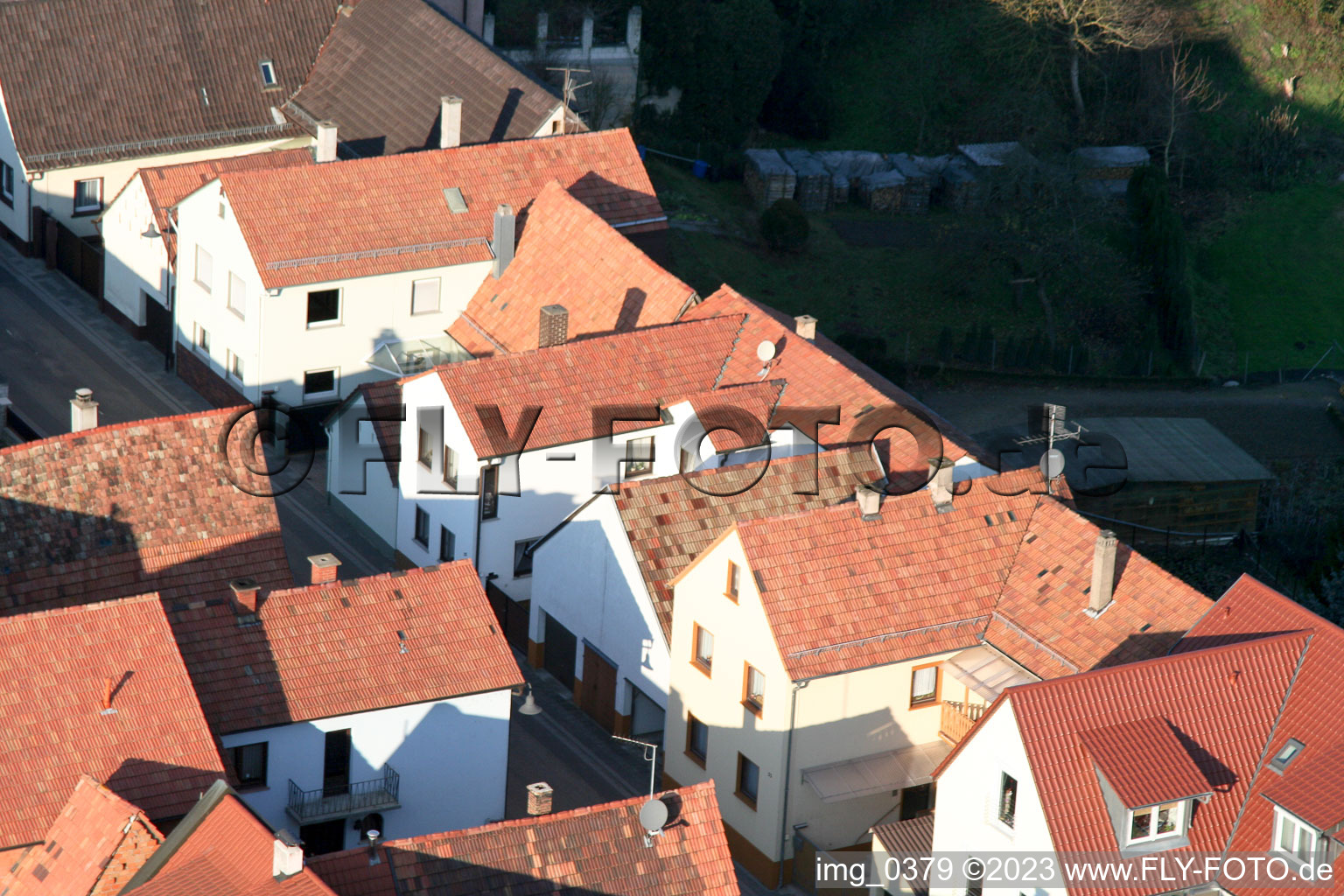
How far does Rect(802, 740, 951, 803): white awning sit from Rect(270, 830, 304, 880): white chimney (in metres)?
13.7

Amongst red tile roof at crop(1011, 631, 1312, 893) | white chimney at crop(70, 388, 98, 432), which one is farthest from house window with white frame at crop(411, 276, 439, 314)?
red tile roof at crop(1011, 631, 1312, 893)

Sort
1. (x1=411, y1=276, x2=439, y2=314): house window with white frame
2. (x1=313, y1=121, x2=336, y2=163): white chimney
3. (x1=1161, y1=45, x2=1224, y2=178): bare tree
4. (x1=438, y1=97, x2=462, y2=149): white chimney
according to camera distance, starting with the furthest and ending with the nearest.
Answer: (x1=1161, y1=45, x2=1224, y2=178): bare tree → (x1=438, y1=97, x2=462, y2=149): white chimney → (x1=313, y1=121, x2=336, y2=163): white chimney → (x1=411, y1=276, x2=439, y2=314): house window with white frame

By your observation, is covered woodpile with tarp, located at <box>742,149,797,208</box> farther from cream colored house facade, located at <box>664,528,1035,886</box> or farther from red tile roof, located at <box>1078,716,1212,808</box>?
red tile roof, located at <box>1078,716,1212,808</box>

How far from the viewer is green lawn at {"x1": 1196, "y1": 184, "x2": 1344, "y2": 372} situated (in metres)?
80.7

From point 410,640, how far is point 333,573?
7.37ft

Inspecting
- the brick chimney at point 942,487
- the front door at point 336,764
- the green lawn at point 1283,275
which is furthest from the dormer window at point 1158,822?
the green lawn at point 1283,275

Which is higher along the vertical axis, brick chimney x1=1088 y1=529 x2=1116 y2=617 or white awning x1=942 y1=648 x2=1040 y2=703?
brick chimney x1=1088 y1=529 x2=1116 y2=617

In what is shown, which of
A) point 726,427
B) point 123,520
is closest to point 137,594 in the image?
point 123,520

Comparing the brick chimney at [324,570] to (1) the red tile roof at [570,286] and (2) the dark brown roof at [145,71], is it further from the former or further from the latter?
(2) the dark brown roof at [145,71]

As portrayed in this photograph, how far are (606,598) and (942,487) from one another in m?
8.50

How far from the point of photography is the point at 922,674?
1882 inches

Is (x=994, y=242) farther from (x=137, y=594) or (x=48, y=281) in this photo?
(x=137, y=594)

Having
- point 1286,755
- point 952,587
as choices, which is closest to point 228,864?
point 952,587

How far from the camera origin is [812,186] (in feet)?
274
